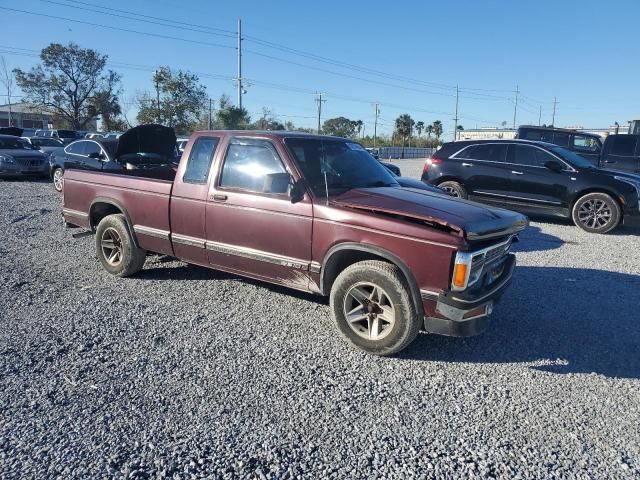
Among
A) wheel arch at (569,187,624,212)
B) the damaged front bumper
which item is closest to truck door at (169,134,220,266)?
the damaged front bumper

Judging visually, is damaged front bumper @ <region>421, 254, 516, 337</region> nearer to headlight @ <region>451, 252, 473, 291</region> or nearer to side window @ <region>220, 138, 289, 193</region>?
headlight @ <region>451, 252, 473, 291</region>

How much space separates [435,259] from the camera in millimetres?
3514

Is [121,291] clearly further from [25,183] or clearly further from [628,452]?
[25,183]

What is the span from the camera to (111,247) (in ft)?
19.2

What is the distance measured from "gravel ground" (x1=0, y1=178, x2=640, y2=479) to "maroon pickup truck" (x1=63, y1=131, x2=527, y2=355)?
0.45 meters

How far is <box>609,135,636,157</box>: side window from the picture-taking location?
13266 millimetres

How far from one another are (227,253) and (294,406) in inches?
80.0

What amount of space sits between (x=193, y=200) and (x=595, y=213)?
8.01 meters

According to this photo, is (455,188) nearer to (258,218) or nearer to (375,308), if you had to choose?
→ (258,218)

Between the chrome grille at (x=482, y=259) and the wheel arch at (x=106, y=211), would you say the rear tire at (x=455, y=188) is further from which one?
the wheel arch at (x=106, y=211)

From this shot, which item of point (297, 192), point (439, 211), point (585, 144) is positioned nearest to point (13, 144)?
point (297, 192)

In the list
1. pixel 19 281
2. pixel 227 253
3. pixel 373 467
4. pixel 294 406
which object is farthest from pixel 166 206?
pixel 373 467

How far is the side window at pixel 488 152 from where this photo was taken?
1012 cm

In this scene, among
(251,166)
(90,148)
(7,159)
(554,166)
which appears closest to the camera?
(251,166)
